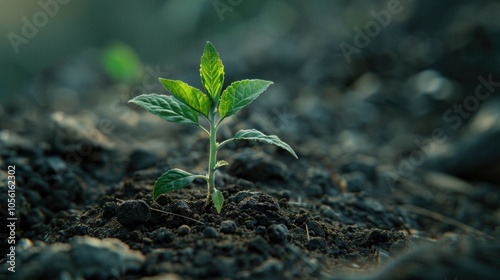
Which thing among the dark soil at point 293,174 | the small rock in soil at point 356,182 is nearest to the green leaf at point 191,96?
the dark soil at point 293,174

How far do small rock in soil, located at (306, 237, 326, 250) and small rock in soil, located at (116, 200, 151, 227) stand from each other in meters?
0.64

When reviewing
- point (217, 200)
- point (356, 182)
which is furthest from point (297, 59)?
point (217, 200)

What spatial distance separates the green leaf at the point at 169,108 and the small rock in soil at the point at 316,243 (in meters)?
0.66

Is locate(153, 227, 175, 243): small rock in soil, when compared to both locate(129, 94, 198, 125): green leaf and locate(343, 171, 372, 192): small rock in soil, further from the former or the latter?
locate(343, 171, 372, 192): small rock in soil

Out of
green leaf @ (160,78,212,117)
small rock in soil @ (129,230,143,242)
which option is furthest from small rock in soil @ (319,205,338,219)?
small rock in soil @ (129,230,143,242)

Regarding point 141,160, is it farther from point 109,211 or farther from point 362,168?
point 362,168

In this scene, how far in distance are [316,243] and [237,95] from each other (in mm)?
664

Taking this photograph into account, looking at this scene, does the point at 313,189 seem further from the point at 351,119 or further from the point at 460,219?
the point at 351,119

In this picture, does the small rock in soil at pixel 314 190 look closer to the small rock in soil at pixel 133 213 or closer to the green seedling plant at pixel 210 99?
the green seedling plant at pixel 210 99

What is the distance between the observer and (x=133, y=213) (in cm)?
180

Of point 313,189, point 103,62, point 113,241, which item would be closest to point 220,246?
point 113,241

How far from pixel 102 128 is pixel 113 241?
7.33 ft

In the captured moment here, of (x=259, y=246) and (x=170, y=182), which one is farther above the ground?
(x=170, y=182)

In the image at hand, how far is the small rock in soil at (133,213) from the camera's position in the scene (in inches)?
70.6
